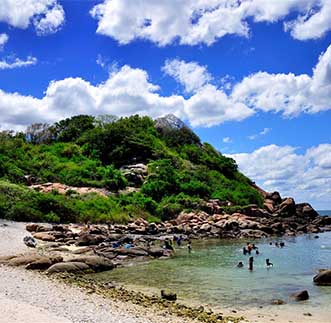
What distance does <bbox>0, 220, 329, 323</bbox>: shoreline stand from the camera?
571 inches

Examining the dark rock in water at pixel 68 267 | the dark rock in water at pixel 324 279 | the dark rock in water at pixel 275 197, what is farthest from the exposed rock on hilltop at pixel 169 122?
the dark rock in water at pixel 324 279

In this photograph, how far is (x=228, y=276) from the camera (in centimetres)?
2778

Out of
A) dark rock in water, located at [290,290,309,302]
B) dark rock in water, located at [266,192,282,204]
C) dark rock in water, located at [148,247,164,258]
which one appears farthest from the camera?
dark rock in water, located at [266,192,282,204]

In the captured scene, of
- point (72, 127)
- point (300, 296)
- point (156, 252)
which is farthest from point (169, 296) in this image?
point (72, 127)

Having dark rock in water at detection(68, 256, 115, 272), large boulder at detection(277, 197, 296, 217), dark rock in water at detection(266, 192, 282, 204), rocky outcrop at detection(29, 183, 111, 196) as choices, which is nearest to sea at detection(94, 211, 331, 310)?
dark rock in water at detection(68, 256, 115, 272)

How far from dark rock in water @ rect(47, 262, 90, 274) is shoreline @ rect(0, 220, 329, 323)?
1902mm

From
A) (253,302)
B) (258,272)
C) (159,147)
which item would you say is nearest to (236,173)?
(159,147)

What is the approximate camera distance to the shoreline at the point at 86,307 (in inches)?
571

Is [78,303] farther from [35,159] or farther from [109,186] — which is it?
[35,159]

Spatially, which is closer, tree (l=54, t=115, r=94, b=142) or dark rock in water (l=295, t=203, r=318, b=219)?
dark rock in water (l=295, t=203, r=318, b=219)

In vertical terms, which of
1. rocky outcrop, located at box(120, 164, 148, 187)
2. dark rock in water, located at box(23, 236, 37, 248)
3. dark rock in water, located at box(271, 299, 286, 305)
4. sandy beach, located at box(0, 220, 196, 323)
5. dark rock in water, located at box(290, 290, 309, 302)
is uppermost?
rocky outcrop, located at box(120, 164, 148, 187)

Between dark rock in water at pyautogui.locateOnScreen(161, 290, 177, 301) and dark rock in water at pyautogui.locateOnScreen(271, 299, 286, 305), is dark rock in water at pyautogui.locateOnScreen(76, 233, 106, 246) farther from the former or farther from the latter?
dark rock in water at pyautogui.locateOnScreen(271, 299, 286, 305)

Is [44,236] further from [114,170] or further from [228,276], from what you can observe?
A: [114,170]

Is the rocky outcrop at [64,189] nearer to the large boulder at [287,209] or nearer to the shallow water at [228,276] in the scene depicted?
the shallow water at [228,276]
